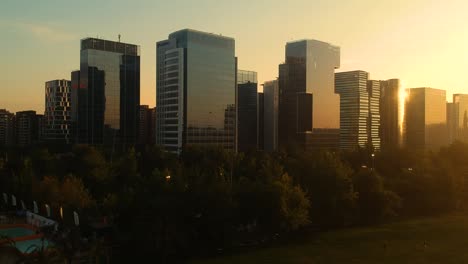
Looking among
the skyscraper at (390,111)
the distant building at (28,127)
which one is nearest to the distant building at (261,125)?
the skyscraper at (390,111)

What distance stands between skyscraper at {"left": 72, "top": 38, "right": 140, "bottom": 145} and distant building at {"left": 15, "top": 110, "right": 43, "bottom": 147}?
84.1ft

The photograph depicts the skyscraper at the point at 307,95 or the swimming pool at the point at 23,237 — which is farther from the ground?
the skyscraper at the point at 307,95

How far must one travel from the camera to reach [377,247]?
31.1 meters

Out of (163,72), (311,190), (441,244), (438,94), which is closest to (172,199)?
(311,190)

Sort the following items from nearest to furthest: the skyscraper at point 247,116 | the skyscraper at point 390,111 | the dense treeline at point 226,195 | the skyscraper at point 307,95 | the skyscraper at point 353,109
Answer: the dense treeline at point 226,195, the skyscraper at point 307,95, the skyscraper at point 247,116, the skyscraper at point 353,109, the skyscraper at point 390,111

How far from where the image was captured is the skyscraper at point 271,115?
12788cm

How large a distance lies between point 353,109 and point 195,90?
2599 inches

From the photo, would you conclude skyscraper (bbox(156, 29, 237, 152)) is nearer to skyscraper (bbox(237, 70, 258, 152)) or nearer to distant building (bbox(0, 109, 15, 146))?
skyscraper (bbox(237, 70, 258, 152))

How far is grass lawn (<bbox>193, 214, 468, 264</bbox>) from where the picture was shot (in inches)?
1099

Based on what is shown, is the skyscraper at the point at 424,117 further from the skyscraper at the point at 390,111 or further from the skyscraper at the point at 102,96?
the skyscraper at the point at 102,96

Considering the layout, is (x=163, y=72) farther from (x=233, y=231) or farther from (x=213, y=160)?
(x=233, y=231)

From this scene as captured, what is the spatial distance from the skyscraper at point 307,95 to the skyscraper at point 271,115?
139 cm

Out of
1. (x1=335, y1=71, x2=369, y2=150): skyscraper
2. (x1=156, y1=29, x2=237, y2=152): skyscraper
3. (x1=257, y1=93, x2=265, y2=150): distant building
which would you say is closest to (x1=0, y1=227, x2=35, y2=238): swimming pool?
(x1=156, y1=29, x2=237, y2=152): skyscraper

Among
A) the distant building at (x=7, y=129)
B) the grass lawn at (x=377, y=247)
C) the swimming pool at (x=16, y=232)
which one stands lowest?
the swimming pool at (x=16, y=232)
